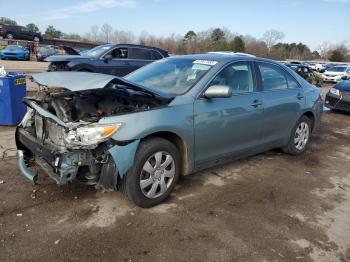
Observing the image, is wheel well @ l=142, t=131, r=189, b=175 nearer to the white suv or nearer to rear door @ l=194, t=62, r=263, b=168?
rear door @ l=194, t=62, r=263, b=168

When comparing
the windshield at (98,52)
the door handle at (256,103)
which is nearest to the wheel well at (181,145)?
the door handle at (256,103)

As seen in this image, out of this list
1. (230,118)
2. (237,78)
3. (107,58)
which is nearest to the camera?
(230,118)

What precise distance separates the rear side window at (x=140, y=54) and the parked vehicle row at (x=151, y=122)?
7322mm

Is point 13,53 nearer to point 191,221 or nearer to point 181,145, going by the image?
point 181,145

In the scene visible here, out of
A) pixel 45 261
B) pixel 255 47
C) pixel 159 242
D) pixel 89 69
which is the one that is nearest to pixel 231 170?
pixel 159 242

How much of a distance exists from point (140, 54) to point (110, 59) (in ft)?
4.57

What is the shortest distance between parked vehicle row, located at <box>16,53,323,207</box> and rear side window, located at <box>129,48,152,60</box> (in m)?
7.32

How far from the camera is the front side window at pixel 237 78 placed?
453 cm

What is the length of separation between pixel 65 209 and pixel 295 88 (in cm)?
402

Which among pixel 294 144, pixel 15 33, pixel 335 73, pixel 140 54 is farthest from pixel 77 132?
pixel 15 33

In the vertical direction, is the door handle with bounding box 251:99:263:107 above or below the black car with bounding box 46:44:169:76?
below

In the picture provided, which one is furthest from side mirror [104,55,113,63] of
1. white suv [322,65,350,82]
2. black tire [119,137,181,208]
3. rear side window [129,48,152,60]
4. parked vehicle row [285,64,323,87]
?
white suv [322,65,350,82]

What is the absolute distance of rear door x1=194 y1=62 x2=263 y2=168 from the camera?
421 cm

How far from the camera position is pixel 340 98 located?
11164 mm
